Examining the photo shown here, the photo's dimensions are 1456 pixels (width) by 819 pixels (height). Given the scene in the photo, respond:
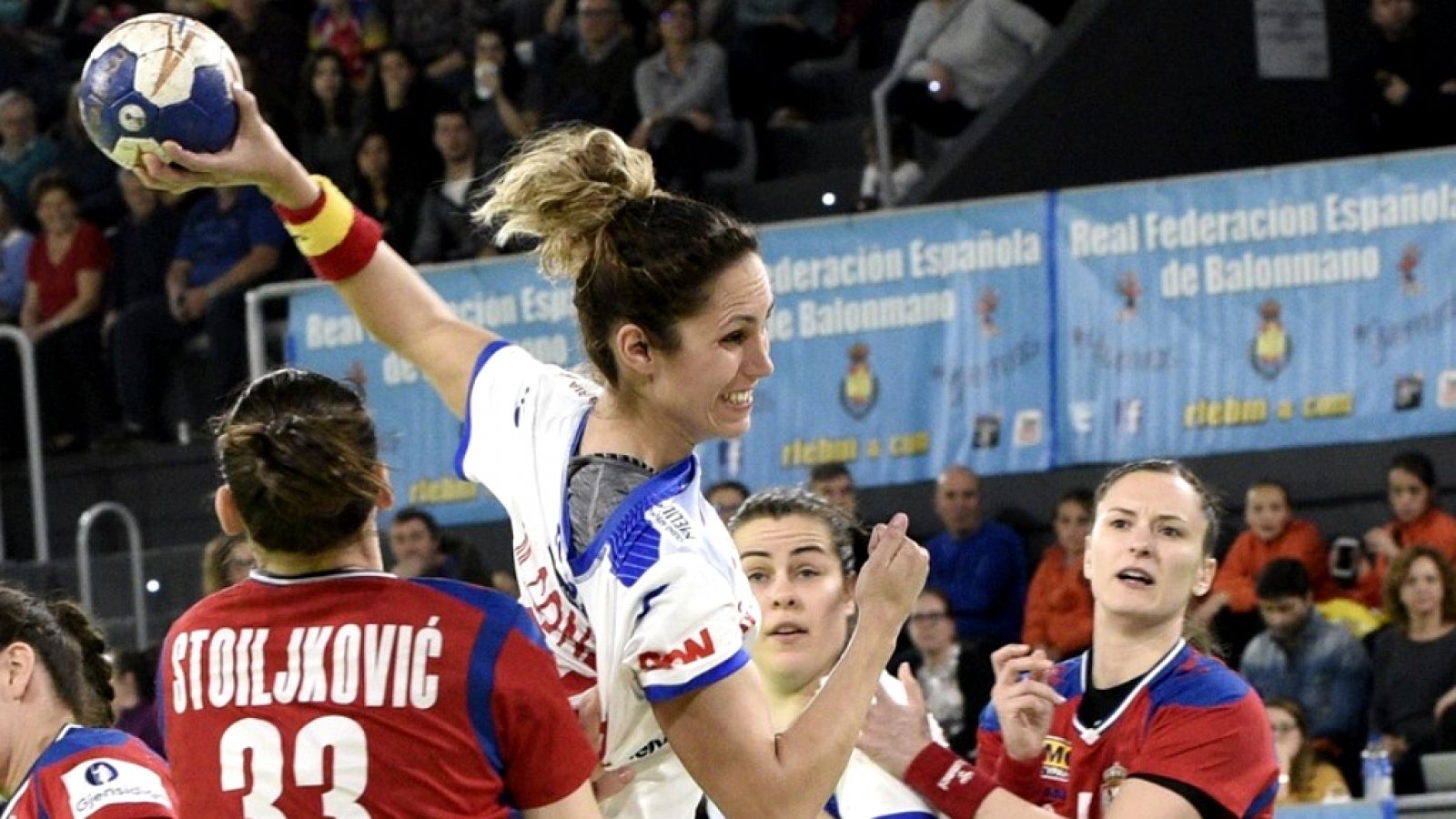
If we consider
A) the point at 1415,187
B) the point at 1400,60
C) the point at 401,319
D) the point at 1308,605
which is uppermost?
the point at 1400,60

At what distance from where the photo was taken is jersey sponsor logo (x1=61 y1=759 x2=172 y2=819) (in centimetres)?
347

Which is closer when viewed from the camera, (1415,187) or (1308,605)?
(1308,605)

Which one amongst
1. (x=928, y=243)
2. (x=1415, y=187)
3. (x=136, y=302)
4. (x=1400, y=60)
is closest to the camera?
(x=1415, y=187)

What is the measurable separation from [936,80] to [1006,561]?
2731 mm

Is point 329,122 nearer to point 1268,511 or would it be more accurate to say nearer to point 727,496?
point 727,496

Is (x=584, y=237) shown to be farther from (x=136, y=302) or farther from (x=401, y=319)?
(x=136, y=302)

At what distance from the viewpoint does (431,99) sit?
12500 mm

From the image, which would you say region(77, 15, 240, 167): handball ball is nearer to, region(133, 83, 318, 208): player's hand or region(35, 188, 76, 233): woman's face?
region(133, 83, 318, 208): player's hand

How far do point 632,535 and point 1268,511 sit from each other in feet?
20.4

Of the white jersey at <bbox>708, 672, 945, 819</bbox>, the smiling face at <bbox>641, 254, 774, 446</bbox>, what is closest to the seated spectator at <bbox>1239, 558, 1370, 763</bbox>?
the white jersey at <bbox>708, 672, 945, 819</bbox>

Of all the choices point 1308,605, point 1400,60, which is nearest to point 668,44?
point 1400,60

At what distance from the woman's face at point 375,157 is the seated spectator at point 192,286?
506 millimetres

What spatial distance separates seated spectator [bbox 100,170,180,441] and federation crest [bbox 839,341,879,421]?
406cm

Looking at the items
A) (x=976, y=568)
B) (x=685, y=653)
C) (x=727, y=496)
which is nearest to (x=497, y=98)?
(x=727, y=496)
